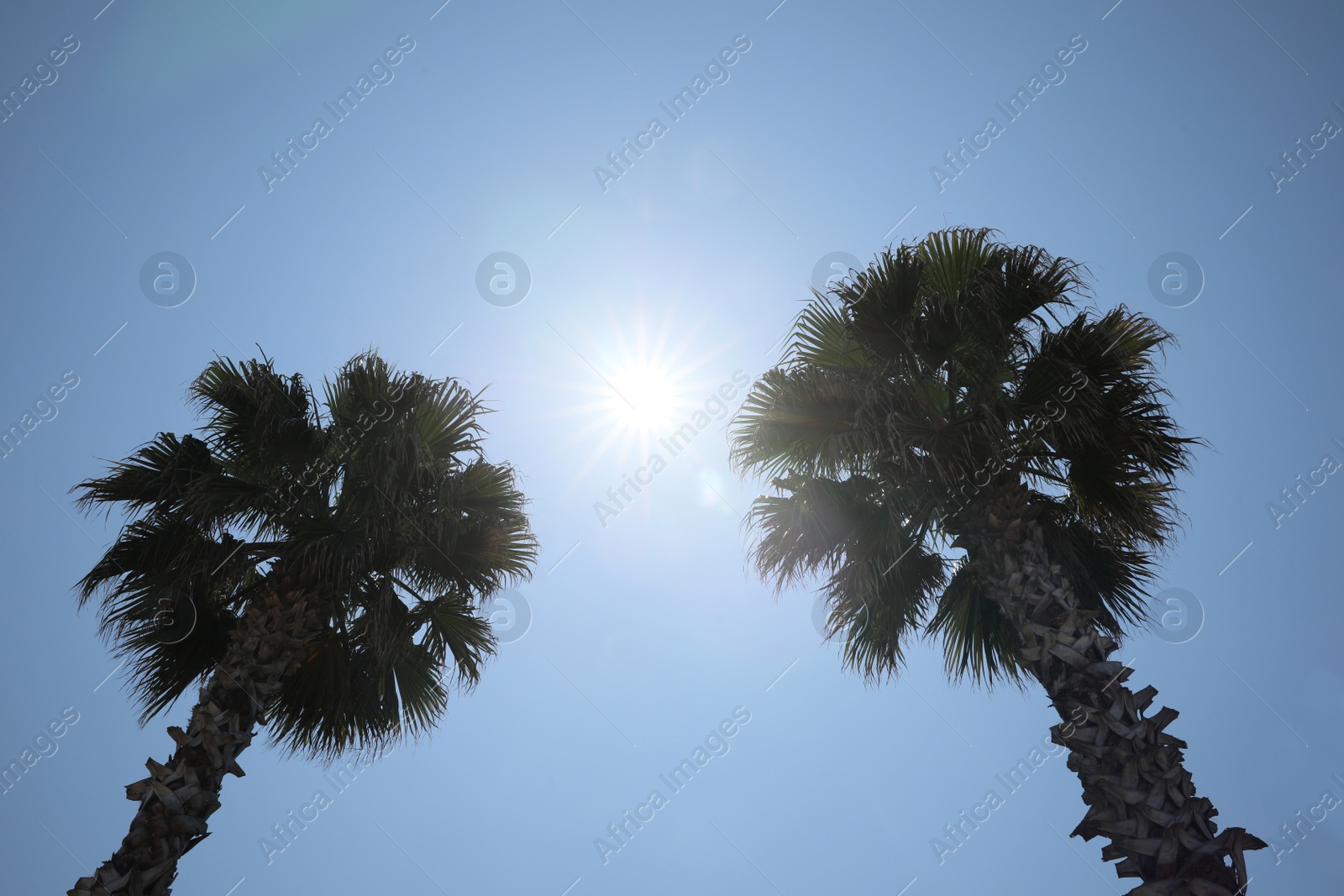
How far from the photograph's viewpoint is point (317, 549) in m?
7.21

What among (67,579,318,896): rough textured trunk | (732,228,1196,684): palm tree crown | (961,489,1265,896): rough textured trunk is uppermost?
(67,579,318,896): rough textured trunk

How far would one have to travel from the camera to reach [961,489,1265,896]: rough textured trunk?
469 cm

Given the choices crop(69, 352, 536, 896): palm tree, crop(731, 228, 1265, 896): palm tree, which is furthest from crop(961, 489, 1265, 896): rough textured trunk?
crop(69, 352, 536, 896): palm tree

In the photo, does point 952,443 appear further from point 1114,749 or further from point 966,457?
point 1114,749

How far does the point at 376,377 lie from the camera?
26.1 feet

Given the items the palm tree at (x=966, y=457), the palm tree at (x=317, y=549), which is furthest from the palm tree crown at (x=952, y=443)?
the palm tree at (x=317, y=549)

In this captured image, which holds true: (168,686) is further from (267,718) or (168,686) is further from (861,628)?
(861,628)

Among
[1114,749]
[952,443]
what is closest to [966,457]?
[952,443]

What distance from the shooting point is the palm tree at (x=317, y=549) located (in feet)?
23.4

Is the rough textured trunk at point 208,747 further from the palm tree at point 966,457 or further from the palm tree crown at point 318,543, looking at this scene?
the palm tree at point 966,457

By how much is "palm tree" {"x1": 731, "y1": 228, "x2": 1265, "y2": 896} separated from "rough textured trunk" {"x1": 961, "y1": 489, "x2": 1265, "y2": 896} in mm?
34

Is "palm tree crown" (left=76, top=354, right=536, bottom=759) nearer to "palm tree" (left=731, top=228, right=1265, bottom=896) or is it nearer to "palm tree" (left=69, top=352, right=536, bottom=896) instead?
"palm tree" (left=69, top=352, right=536, bottom=896)

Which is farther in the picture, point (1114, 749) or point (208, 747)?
point (208, 747)

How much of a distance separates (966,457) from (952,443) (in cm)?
18
